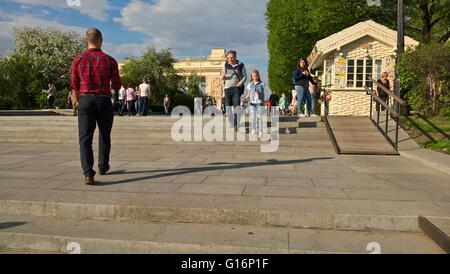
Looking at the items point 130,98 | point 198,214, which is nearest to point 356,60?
point 130,98

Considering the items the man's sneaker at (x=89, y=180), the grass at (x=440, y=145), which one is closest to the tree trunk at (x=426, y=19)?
the grass at (x=440, y=145)

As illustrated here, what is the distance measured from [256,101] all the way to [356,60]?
11.0m

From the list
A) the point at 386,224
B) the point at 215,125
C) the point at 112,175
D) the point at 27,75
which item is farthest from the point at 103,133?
the point at 27,75

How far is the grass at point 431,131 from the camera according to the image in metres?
8.26

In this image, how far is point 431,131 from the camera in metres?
9.20

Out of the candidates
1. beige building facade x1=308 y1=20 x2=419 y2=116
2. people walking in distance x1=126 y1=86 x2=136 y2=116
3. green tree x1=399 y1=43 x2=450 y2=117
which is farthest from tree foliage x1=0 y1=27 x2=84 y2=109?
green tree x1=399 y1=43 x2=450 y2=117

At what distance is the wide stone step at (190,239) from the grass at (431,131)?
5423 millimetres

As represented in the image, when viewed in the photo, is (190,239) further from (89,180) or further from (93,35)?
(93,35)

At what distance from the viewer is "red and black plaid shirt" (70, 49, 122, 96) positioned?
4793mm

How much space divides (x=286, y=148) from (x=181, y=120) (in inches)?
145

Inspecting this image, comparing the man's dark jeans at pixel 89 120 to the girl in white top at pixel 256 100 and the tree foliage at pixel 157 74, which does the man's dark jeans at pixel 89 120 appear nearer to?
the girl in white top at pixel 256 100

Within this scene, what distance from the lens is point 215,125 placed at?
10.4m

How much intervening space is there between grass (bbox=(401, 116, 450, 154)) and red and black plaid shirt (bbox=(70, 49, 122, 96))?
6786 millimetres
